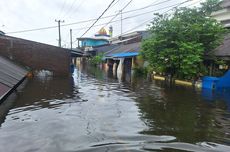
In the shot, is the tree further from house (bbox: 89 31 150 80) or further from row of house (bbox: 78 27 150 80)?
row of house (bbox: 78 27 150 80)

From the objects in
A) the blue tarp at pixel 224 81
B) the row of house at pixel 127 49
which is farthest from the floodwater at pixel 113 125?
the row of house at pixel 127 49

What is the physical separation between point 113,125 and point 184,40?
16.0 metres

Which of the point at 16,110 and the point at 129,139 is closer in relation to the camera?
the point at 129,139

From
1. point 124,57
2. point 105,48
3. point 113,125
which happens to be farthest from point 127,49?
point 113,125

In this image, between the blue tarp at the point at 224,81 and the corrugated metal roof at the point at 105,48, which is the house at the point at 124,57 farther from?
the blue tarp at the point at 224,81

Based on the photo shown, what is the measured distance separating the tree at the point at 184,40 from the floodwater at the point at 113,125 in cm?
811

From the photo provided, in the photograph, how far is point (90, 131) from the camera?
870 cm

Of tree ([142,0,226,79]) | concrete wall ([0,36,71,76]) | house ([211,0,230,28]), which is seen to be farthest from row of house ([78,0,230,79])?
concrete wall ([0,36,71,76])

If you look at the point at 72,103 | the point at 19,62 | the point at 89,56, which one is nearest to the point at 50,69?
the point at 19,62

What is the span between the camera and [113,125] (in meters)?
9.47

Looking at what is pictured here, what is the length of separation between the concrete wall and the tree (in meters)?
11.5

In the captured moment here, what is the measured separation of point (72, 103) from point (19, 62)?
2026 centimetres

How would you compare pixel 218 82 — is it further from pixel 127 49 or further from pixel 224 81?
pixel 127 49

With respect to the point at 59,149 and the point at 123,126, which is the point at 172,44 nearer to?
the point at 123,126
